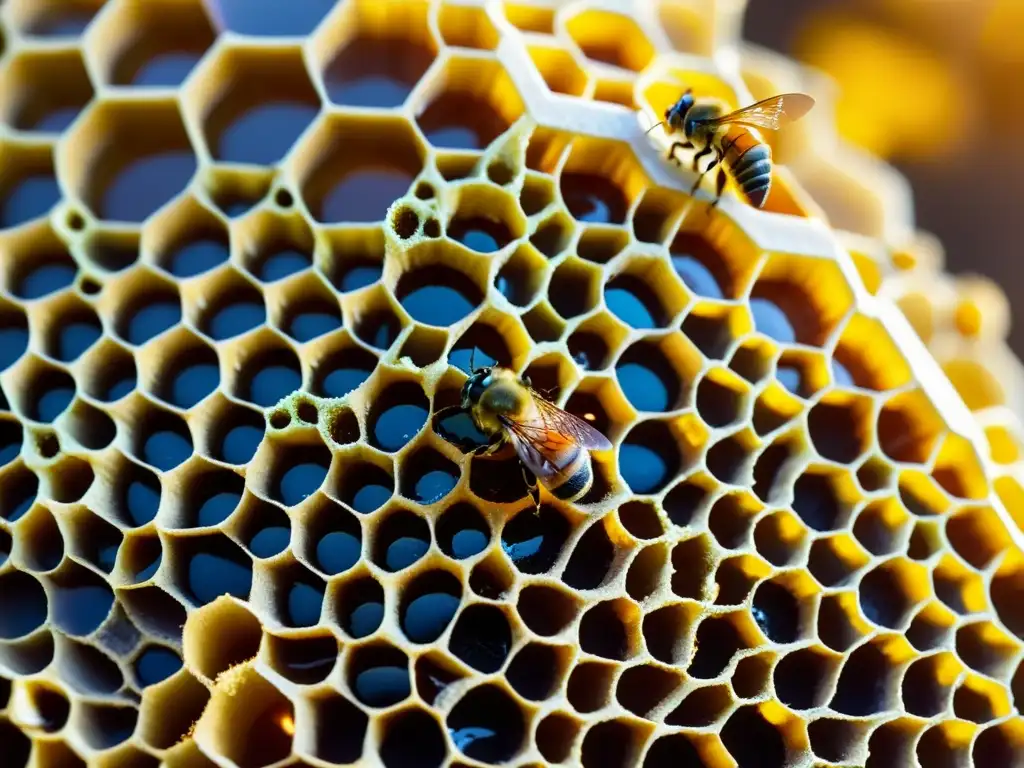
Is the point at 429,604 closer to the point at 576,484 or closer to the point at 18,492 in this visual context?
the point at 576,484

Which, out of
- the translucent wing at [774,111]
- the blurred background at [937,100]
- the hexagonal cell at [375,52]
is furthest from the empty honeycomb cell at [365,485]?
the blurred background at [937,100]

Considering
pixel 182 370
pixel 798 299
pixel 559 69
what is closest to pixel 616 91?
pixel 559 69

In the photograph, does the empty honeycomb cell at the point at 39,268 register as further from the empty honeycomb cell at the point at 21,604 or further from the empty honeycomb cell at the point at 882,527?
the empty honeycomb cell at the point at 882,527

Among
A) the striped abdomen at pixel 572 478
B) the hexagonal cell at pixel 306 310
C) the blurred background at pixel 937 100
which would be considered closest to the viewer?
the striped abdomen at pixel 572 478

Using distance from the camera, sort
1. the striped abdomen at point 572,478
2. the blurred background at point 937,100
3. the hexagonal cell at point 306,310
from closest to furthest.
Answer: the striped abdomen at point 572,478
the hexagonal cell at point 306,310
the blurred background at point 937,100

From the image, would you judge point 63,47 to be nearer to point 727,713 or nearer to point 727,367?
point 727,367

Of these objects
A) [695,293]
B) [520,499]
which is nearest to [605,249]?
[695,293]

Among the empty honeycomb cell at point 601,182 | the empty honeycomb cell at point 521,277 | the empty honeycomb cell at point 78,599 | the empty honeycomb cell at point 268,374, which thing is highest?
the empty honeycomb cell at point 601,182

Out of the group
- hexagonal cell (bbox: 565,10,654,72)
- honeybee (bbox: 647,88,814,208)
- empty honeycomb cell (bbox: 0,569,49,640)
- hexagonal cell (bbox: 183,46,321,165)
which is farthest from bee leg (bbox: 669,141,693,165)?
empty honeycomb cell (bbox: 0,569,49,640)
